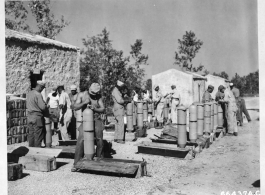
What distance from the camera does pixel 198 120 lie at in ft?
29.9

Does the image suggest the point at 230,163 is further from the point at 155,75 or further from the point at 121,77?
the point at 155,75

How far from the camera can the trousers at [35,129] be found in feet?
22.3

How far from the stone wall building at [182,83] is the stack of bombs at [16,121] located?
64.6 feet

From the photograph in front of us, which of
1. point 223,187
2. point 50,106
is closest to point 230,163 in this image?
point 223,187

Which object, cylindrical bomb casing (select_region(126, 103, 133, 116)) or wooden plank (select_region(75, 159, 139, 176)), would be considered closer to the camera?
wooden plank (select_region(75, 159, 139, 176))

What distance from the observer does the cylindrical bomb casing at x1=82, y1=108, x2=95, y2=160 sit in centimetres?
573

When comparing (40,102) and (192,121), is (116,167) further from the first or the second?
(192,121)

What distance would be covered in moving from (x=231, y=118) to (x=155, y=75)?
18803 millimetres

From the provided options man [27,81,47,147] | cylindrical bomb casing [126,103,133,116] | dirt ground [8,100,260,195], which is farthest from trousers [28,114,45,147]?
cylindrical bomb casing [126,103,133,116]

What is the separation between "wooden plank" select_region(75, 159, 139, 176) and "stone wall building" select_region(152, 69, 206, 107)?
894 inches

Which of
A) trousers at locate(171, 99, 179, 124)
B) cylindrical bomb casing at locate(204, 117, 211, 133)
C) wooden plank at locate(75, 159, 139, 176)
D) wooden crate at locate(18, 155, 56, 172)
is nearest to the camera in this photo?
wooden plank at locate(75, 159, 139, 176)

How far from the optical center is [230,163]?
21.7 ft

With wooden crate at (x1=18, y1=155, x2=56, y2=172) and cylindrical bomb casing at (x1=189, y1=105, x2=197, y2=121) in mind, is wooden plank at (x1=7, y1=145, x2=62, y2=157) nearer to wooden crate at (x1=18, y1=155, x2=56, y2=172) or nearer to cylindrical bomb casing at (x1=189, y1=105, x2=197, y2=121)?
wooden crate at (x1=18, y1=155, x2=56, y2=172)
